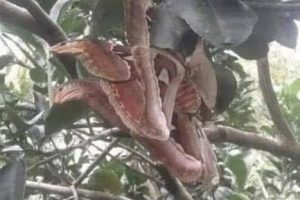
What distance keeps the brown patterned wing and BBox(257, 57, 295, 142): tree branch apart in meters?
0.42

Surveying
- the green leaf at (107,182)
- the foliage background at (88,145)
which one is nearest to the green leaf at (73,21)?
the foliage background at (88,145)

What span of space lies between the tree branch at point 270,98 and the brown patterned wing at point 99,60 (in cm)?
42

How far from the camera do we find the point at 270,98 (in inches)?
36.1

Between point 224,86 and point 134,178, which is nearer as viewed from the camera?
point 224,86

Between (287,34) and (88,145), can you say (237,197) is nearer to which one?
(88,145)

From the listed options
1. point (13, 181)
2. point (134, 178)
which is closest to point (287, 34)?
point (13, 181)

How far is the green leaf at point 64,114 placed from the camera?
638 millimetres

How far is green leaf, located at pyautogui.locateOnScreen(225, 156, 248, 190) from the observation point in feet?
3.85

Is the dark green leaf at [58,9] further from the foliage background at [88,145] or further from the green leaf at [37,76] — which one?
the green leaf at [37,76]

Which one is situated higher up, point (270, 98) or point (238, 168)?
point (270, 98)

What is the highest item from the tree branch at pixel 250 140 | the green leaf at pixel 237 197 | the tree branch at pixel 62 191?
the tree branch at pixel 250 140

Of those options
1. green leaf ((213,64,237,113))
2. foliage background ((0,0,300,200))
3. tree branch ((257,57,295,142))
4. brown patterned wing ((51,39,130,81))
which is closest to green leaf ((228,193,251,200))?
foliage background ((0,0,300,200))

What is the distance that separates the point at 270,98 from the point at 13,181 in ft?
1.41

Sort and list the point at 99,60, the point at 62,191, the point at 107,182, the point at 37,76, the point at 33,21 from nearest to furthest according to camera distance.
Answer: the point at 99,60 → the point at 33,21 → the point at 62,191 → the point at 107,182 → the point at 37,76
